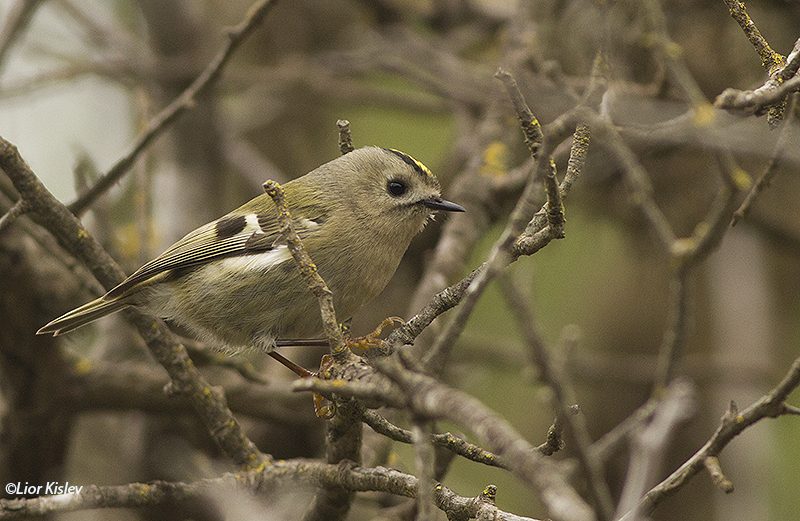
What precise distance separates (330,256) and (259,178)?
6.62 ft

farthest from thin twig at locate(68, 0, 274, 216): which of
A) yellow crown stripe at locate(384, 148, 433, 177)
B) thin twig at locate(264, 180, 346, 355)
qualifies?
thin twig at locate(264, 180, 346, 355)

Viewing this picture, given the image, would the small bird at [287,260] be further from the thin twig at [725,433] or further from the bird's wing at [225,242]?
the thin twig at [725,433]

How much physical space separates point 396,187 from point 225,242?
0.67 m

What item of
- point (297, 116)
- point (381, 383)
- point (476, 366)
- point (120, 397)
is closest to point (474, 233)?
point (476, 366)

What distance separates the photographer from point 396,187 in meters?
2.79

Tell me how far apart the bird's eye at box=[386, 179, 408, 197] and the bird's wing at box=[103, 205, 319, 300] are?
33 centimetres

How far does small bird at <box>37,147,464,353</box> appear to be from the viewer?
2428 millimetres

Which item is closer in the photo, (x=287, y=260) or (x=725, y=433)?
(x=725, y=433)

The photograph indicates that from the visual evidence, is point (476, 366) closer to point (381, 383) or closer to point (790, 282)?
point (790, 282)

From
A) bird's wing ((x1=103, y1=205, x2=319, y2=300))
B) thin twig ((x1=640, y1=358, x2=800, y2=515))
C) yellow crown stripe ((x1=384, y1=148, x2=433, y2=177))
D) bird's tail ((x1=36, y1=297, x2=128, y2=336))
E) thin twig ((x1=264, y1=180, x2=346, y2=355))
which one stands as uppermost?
yellow crown stripe ((x1=384, y1=148, x2=433, y2=177))

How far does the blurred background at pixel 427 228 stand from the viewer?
2.89m

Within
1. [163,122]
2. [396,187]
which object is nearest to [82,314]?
[163,122]

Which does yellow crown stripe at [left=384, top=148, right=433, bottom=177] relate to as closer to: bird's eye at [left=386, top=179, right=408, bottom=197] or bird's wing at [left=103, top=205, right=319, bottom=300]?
bird's eye at [left=386, top=179, right=408, bottom=197]

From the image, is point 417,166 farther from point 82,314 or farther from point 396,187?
point 82,314
